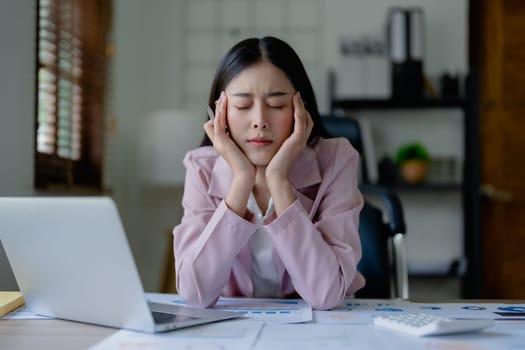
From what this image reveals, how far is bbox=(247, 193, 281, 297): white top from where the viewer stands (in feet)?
3.97

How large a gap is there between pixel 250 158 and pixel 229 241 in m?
0.17

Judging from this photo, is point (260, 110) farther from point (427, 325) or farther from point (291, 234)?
point (427, 325)

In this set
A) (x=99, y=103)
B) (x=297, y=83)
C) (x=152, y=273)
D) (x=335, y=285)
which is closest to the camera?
(x=335, y=285)

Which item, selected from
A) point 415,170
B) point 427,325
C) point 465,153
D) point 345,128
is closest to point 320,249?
point 427,325

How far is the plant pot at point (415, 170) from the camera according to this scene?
287 centimetres

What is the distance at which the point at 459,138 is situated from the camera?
9.94 ft

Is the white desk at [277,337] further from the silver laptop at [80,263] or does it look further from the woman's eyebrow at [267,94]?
the woman's eyebrow at [267,94]

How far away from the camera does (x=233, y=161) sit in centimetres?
116

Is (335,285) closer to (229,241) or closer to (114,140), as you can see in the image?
(229,241)

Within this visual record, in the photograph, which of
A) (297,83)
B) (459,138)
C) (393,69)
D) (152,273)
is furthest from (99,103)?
(459,138)

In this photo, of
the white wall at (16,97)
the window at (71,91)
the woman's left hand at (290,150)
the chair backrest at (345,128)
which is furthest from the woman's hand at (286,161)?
the window at (71,91)

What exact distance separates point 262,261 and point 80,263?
464 millimetres

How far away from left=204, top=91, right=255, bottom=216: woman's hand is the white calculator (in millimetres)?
342

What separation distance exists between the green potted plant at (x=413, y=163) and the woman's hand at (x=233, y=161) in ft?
5.95
